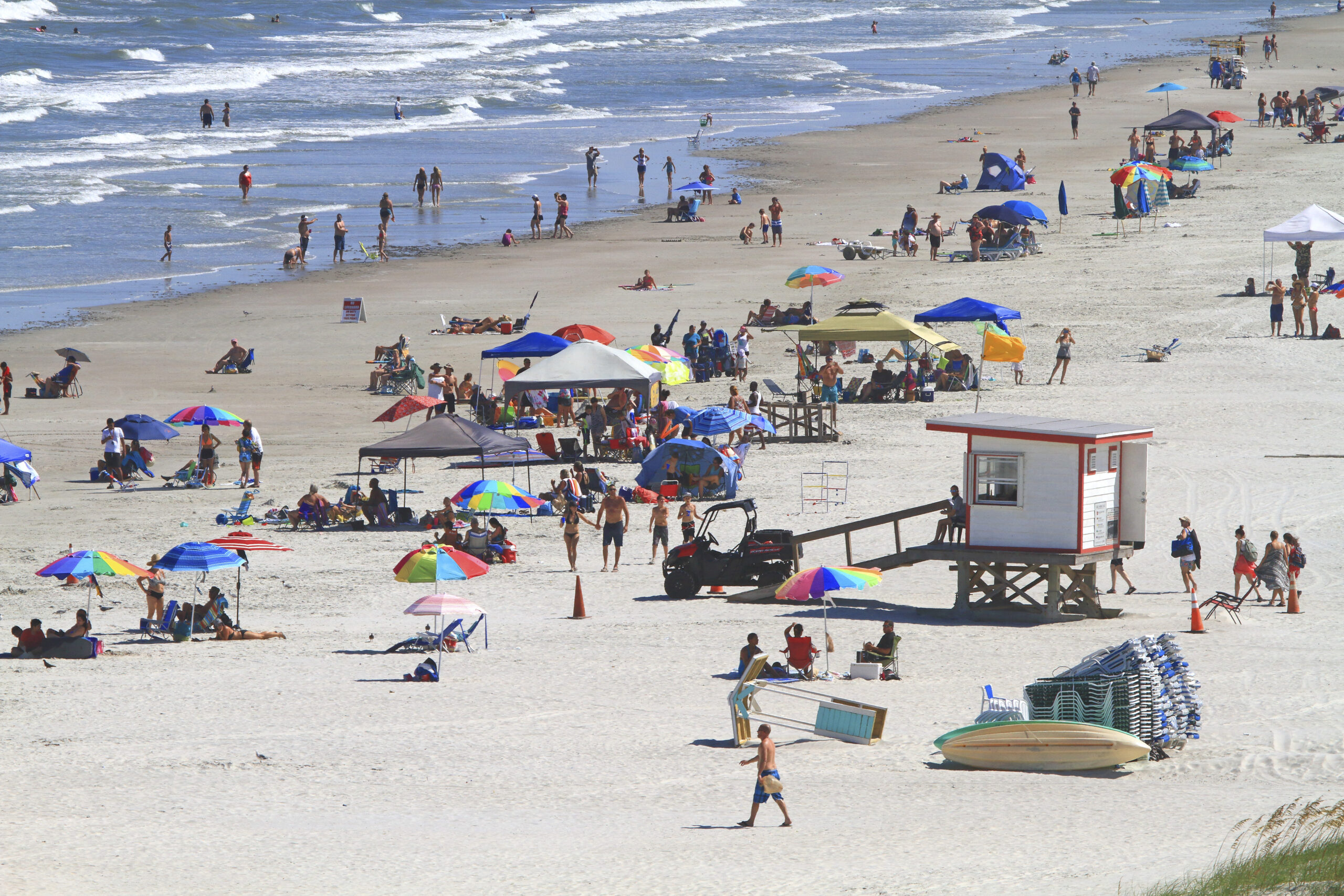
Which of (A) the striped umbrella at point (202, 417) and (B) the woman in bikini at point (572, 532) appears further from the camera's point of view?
(A) the striped umbrella at point (202, 417)

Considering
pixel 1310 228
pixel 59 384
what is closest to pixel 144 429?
pixel 59 384

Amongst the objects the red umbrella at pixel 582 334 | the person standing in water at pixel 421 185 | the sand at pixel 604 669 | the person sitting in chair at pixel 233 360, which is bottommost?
the sand at pixel 604 669

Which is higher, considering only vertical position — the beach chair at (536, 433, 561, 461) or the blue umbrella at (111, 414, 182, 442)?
the blue umbrella at (111, 414, 182, 442)

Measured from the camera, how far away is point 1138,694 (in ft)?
45.0

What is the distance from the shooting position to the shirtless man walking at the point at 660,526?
810 inches

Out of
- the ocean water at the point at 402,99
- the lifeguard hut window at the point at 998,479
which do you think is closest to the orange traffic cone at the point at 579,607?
the lifeguard hut window at the point at 998,479

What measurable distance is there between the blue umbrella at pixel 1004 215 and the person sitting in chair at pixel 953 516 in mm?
21122

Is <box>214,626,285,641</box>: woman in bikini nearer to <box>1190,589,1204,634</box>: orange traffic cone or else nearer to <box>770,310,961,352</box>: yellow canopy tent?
<box>1190,589,1204,634</box>: orange traffic cone

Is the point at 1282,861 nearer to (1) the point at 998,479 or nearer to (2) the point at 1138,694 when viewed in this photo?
(2) the point at 1138,694

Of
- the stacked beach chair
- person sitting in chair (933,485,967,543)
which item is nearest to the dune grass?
the stacked beach chair

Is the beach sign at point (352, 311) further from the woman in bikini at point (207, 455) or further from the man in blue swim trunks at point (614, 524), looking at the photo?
the man in blue swim trunks at point (614, 524)

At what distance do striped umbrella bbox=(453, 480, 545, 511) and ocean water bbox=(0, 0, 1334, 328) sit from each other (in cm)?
1719

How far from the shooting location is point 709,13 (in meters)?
121

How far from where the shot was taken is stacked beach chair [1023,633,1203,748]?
45.0ft
